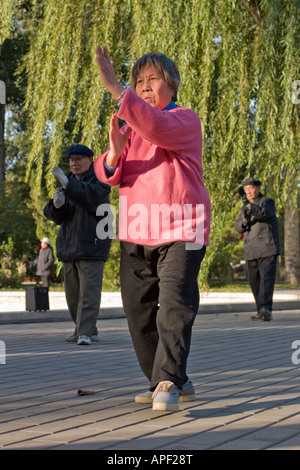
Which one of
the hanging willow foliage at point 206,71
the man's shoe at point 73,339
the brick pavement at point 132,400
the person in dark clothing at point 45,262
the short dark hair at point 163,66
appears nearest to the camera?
the brick pavement at point 132,400

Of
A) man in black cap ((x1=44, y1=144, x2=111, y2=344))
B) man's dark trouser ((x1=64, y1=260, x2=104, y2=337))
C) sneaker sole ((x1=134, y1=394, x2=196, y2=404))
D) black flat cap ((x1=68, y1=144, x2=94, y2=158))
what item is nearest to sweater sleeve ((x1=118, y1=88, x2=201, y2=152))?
sneaker sole ((x1=134, y1=394, x2=196, y2=404))

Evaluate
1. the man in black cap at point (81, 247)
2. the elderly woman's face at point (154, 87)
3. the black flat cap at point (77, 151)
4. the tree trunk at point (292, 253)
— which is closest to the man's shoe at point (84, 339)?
the man in black cap at point (81, 247)

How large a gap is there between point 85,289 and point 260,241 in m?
4.05

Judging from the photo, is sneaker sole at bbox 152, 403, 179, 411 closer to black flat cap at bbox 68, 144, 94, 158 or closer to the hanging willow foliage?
black flat cap at bbox 68, 144, 94, 158

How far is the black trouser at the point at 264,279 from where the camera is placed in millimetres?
10672

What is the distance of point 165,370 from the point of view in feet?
13.4

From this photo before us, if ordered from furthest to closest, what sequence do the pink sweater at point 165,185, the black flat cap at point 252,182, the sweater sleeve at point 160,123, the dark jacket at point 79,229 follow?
1. the black flat cap at point 252,182
2. the dark jacket at point 79,229
3. the pink sweater at point 165,185
4. the sweater sleeve at point 160,123

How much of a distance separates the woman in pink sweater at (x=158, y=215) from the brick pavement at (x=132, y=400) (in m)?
0.26

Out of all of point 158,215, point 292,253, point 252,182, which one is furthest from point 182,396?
point 292,253

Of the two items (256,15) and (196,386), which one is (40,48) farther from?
(196,386)

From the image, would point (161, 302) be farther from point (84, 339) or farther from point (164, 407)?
point (84, 339)

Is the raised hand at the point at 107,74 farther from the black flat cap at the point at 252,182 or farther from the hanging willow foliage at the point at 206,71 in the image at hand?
the black flat cap at the point at 252,182

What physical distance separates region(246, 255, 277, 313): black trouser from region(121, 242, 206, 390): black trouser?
645cm

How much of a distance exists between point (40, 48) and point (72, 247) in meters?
4.04
